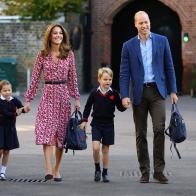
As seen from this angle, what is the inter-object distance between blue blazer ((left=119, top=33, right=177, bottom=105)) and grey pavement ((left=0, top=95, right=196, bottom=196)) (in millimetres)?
1085

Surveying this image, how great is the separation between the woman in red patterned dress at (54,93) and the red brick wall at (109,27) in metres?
26.5

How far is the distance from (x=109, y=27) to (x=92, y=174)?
2726cm

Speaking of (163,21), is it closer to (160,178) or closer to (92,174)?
(92,174)

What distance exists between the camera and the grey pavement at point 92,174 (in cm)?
1004

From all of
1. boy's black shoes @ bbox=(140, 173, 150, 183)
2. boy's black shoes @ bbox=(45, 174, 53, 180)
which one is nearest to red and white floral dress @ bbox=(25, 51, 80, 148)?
boy's black shoes @ bbox=(45, 174, 53, 180)

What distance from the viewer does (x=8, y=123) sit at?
1148 cm

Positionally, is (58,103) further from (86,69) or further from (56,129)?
(86,69)

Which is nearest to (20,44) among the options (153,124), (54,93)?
(54,93)

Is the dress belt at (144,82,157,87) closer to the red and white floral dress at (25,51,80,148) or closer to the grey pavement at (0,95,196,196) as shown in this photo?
the red and white floral dress at (25,51,80,148)

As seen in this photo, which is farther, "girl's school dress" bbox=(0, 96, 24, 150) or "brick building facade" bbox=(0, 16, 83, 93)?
"brick building facade" bbox=(0, 16, 83, 93)

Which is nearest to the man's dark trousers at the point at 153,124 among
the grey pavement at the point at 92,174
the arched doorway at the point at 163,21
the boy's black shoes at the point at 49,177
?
the grey pavement at the point at 92,174

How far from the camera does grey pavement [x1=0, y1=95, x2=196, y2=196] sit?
10.0 metres

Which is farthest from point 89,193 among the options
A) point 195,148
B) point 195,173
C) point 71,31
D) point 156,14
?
point 156,14

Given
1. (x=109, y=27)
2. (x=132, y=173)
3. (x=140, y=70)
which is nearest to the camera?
(x=140, y=70)
